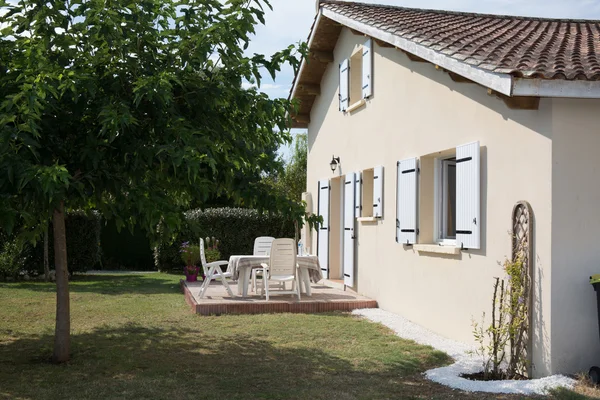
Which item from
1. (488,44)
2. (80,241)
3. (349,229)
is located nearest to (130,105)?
(488,44)

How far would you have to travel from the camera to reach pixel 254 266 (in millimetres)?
11242

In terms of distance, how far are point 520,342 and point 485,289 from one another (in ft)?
3.31

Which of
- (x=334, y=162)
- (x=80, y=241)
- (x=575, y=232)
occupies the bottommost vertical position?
(x=80, y=241)

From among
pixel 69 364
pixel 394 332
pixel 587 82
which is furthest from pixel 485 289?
pixel 69 364

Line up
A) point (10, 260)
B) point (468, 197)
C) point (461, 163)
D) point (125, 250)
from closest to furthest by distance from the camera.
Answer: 1. point (468, 197)
2. point (461, 163)
3. point (10, 260)
4. point (125, 250)

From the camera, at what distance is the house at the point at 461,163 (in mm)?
6090

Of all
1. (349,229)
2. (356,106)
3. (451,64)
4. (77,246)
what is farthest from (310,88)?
(451,64)

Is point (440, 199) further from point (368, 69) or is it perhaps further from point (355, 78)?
point (355, 78)

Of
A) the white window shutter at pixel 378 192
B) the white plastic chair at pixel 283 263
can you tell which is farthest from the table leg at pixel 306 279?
the white window shutter at pixel 378 192

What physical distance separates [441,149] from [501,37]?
1.64 m

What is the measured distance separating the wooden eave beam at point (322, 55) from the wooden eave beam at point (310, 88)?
105cm

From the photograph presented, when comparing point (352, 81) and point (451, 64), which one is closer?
point (451, 64)

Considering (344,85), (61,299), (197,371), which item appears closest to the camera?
(197,371)

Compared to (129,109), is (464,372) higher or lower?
lower
